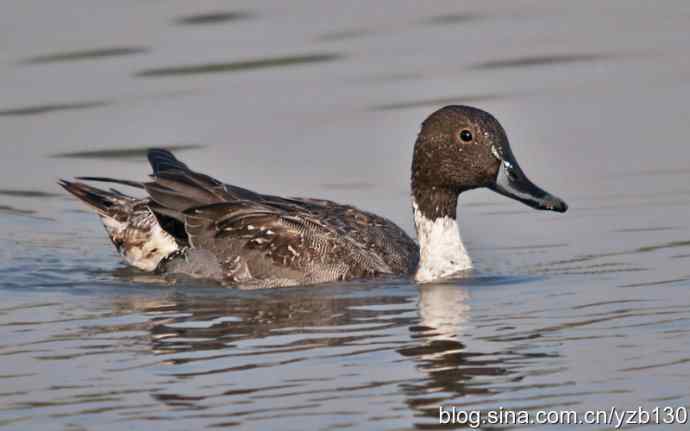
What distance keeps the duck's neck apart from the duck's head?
0.43 feet

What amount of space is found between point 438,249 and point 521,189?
2.48 feet

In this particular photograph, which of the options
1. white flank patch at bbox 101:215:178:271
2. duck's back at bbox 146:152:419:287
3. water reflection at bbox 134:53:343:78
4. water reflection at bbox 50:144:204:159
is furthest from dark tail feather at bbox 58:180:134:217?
water reflection at bbox 134:53:343:78

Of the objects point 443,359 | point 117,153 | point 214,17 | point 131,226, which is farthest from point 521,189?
point 214,17

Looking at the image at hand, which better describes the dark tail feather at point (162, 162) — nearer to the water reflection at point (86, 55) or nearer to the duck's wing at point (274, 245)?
the duck's wing at point (274, 245)

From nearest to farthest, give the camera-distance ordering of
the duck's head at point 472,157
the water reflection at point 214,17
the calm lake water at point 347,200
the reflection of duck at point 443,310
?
the calm lake water at point 347,200 < the reflection of duck at point 443,310 < the duck's head at point 472,157 < the water reflection at point 214,17

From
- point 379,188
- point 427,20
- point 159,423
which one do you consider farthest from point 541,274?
point 427,20

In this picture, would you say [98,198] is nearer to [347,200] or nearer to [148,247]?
[148,247]

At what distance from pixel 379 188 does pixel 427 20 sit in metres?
4.97

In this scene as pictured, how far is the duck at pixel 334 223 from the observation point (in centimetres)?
1138

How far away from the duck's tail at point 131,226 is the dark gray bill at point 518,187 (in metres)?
2.44

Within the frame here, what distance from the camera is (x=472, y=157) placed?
11367 mm

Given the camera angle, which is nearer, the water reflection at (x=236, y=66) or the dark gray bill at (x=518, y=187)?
the dark gray bill at (x=518, y=187)

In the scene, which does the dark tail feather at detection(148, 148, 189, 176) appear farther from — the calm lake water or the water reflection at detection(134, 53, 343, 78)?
the water reflection at detection(134, 53, 343, 78)

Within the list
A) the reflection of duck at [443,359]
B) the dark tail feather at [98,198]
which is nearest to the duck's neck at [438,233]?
the reflection of duck at [443,359]
